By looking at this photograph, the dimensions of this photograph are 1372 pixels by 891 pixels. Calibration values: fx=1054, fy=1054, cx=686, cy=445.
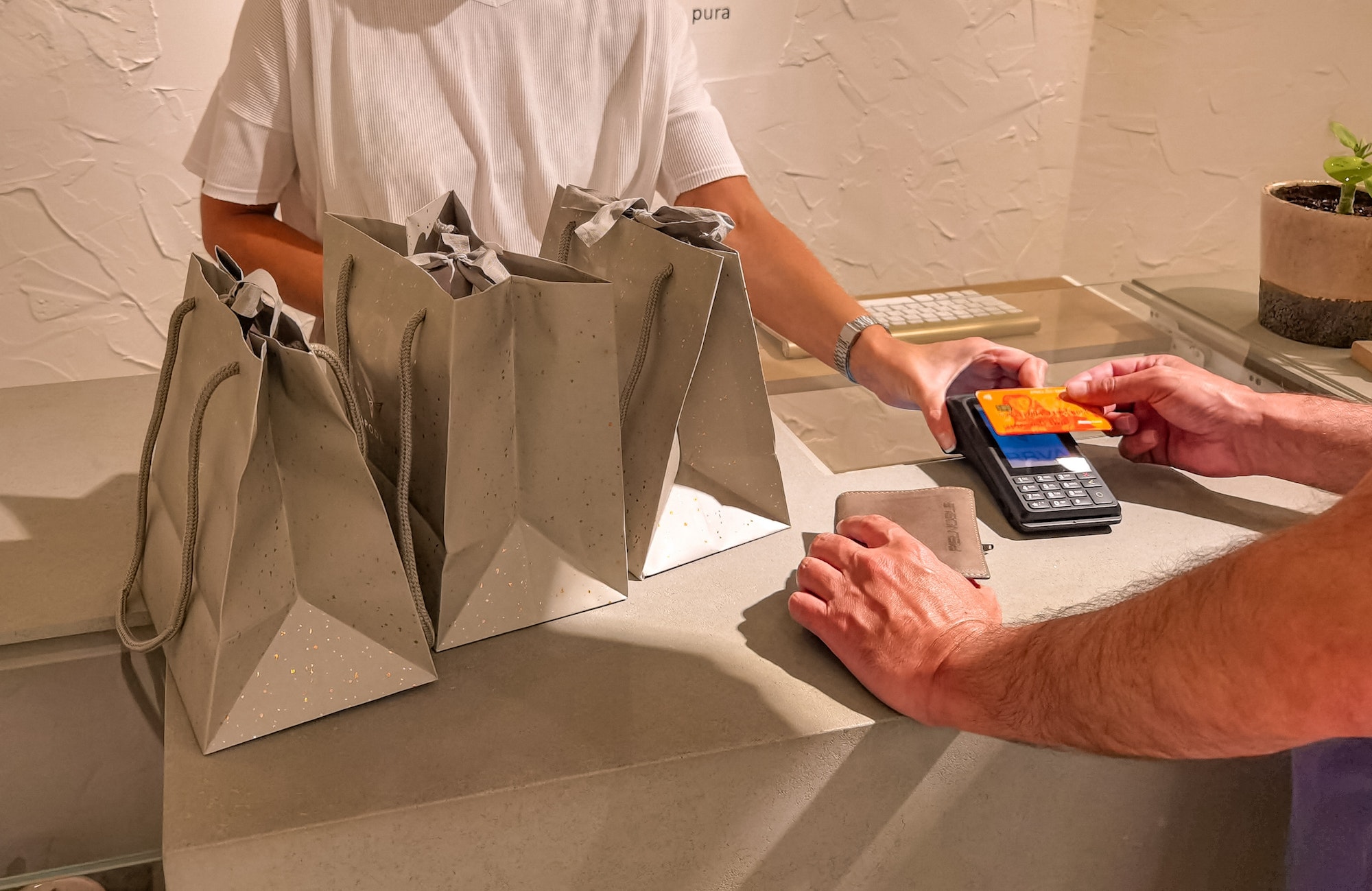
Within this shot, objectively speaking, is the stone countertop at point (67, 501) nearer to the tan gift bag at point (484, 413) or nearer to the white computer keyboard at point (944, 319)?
the tan gift bag at point (484, 413)

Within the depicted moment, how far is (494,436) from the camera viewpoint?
662 mm

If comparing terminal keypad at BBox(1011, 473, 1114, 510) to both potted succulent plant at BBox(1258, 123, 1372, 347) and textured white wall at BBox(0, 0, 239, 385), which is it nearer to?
potted succulent plant at BBox(1258, 123, 1372, 347)

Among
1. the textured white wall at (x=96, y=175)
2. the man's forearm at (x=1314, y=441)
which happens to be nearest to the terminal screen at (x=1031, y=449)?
the man's forearm at (x=1314, y=441)

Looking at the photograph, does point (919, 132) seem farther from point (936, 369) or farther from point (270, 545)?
point (270, 545)

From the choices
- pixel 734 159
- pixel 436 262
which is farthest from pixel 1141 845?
pixel 734 159

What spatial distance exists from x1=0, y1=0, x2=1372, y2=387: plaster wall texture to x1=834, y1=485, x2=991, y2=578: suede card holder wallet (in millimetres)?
1390

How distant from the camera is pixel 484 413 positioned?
65 centimetres

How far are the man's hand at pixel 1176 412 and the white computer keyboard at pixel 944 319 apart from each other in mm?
320

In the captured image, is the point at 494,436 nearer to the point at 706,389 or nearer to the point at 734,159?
the point at 706,389

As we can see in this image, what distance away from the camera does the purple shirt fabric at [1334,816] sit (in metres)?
0.70

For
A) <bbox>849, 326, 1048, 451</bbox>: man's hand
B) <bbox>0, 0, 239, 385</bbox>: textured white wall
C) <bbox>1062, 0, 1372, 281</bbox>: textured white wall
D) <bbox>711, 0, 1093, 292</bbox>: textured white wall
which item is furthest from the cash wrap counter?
<bbox>1062, 0, 1372, 281</bbox>: textured white wall

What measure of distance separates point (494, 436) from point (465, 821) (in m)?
0.23

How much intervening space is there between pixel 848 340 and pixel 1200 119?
1.66 meters

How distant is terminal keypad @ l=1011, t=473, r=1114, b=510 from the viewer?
850mm
